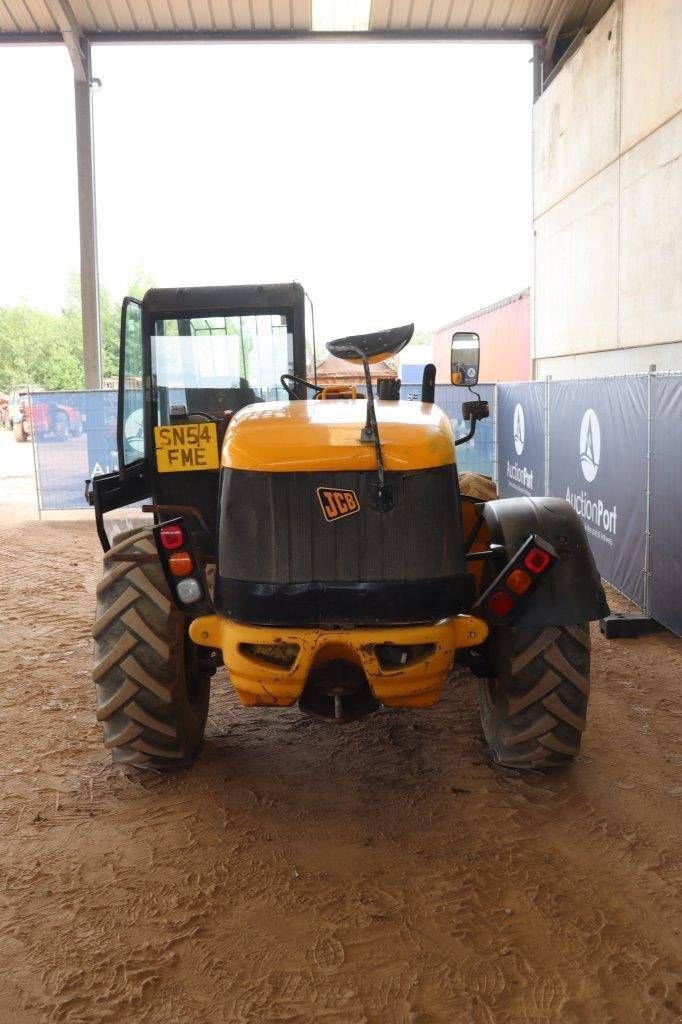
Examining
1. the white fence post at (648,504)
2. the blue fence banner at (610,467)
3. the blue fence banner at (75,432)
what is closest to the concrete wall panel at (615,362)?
the blue fence banner at (610,467)

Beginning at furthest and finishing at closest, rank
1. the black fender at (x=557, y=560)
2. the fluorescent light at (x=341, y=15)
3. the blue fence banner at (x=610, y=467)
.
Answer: the fluorescent light at (x=341, y=15), the blue fence banner at (x=610, y=467), the black fender at (x=557, y=560)

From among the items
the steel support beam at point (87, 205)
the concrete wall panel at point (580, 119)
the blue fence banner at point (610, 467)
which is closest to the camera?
the blue fence banner at point (610, 467)

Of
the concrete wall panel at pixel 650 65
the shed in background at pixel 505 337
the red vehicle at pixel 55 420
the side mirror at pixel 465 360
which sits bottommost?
the red vehicle at pixel 55 420

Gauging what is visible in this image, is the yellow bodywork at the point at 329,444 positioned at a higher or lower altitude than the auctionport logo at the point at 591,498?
higher

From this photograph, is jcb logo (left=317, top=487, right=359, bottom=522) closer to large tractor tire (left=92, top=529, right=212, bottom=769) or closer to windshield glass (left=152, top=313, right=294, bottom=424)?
large tractor tire (left=92, top=529, right=212, bottom=769)

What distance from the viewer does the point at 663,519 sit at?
21.1 ft

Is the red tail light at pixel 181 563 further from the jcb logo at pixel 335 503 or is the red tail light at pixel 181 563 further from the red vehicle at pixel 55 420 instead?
the red vehicle at pixel 55 420

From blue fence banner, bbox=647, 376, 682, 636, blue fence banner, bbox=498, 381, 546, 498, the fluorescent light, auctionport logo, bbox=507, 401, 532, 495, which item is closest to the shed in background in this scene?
blue fence banner, bbox=498, 381, 546, 498

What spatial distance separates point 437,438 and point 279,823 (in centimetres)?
173

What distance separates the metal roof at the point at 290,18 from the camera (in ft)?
43.3

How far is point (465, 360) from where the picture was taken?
173 inches

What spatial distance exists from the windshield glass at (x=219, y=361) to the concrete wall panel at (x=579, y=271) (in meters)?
7.28

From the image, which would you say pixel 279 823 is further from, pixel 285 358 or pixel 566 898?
pixel 285 358

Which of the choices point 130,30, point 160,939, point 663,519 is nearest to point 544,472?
point 663,519
